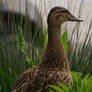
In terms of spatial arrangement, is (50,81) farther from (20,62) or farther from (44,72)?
(20,62)

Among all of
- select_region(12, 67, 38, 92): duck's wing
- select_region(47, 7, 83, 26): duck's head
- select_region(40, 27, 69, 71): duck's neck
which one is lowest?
select_region(12, 67, 38, 92): duck's wing

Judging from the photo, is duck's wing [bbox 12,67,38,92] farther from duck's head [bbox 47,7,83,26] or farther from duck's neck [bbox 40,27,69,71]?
duck's head [bbox 47,7,83,26]

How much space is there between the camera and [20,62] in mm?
2822

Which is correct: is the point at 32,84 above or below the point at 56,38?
below

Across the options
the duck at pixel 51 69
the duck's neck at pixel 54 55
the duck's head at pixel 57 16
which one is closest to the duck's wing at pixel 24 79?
the duck at pixel 51 69

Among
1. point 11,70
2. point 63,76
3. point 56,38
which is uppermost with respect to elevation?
point 56,38

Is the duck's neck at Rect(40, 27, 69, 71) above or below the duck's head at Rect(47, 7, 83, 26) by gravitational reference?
below

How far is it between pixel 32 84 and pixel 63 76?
263mm

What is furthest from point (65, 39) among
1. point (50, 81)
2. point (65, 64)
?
point (50, 81)

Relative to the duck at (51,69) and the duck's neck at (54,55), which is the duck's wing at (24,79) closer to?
the duck at (51,69)

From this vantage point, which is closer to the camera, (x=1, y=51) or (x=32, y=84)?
(x=32, y=84)

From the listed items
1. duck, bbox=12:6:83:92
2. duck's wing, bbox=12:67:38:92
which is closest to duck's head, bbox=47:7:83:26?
duck, bbox=12:6:83:92

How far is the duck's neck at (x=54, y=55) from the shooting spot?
2.42 metres

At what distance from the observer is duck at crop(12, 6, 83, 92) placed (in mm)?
2252
